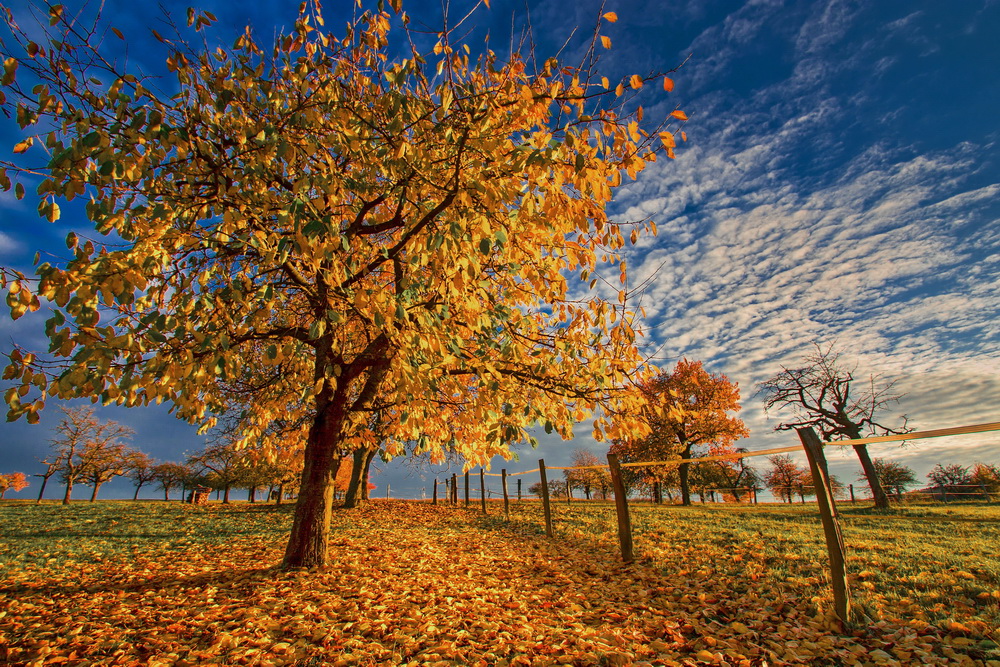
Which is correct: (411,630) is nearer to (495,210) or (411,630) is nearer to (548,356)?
(548,356)

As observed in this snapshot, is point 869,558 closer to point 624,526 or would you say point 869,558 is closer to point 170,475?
point 624,526

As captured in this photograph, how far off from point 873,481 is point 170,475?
7040cm

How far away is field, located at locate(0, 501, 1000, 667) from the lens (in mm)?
3809

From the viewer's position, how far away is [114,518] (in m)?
13.9

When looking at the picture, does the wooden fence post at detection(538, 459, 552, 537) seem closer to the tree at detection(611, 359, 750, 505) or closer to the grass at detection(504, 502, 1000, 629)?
the grass at detection(504, 502, 1000, 629)

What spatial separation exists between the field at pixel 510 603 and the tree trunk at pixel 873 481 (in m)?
11.4

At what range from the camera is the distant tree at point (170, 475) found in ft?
179

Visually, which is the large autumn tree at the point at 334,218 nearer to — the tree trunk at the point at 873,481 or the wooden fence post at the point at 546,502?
the wooden fence post at the point at 546,502

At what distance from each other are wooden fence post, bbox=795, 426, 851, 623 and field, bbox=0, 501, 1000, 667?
204 millimetres

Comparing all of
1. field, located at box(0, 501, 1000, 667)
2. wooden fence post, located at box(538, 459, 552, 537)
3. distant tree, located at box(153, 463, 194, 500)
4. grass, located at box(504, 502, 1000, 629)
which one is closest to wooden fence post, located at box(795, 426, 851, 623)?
field, located at box(0, 501, 1000, 667)

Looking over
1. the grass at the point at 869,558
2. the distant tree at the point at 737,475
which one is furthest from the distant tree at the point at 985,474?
the grass at the point at 869,558

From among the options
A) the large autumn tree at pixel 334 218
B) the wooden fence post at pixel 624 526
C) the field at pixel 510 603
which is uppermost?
the large autumn tree at pixel 334 218

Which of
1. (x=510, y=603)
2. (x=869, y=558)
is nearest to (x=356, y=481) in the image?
(x=510, y=603)

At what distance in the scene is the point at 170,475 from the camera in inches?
2213
